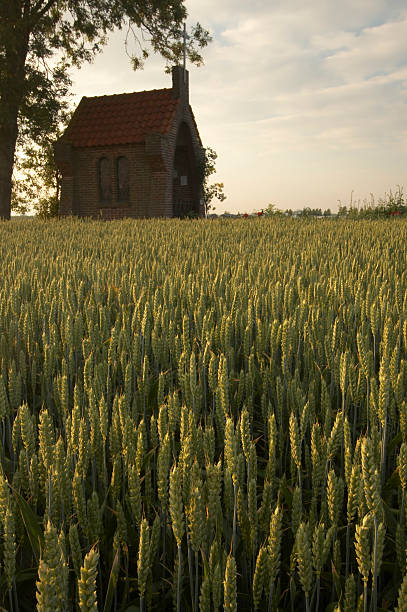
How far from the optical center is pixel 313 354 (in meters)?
1.97

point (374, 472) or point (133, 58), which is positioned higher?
point (133, 58)

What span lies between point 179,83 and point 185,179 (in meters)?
3.85

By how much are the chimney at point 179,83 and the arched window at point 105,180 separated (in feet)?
12.1

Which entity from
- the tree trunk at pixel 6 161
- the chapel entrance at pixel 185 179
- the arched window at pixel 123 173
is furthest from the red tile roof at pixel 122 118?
the tree trunk at pixel 6 161

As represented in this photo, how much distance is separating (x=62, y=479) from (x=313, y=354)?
118cm

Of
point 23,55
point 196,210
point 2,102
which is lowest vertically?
point 196,210

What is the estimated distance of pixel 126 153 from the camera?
20000mm

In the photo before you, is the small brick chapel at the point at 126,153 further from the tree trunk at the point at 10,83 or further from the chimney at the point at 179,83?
the tree trunk at the point at 10,83

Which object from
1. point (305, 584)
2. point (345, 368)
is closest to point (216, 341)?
point (345, 368)

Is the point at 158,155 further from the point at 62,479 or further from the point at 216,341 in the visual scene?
the point at 62,479

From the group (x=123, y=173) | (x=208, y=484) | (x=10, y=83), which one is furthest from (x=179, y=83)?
(x=208, y=484)

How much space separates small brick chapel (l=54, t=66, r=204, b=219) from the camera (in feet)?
63.4

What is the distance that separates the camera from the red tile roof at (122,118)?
64.6 ft

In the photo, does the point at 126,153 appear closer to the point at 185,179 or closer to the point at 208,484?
the point at 185,179
